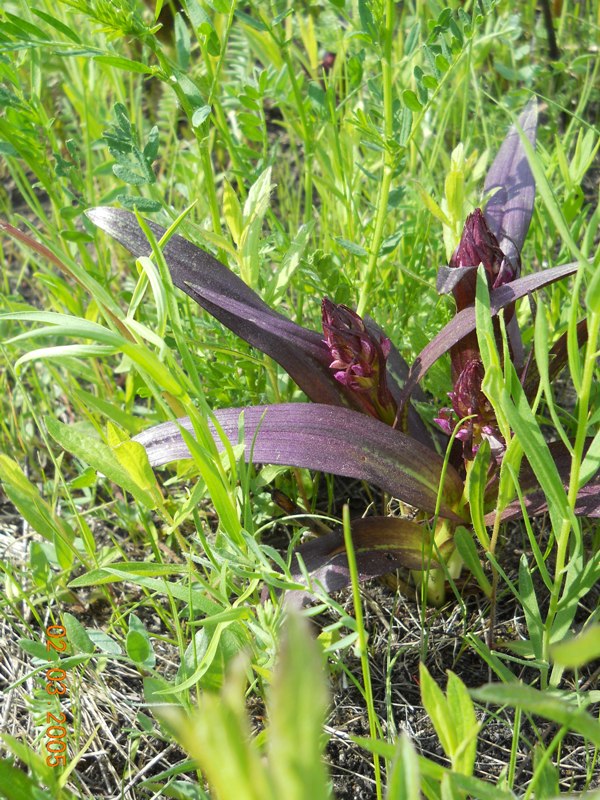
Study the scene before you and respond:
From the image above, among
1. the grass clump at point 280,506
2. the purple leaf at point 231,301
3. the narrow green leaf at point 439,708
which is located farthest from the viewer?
the purple leaf at point 231,301

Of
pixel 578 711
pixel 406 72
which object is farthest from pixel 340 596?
pixel 406 72

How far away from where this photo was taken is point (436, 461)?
1.07 metres

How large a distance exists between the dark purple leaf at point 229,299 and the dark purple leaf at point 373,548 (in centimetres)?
22

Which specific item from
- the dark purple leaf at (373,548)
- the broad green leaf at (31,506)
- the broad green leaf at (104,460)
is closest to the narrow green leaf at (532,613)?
the dark purple leaf at (373,548)

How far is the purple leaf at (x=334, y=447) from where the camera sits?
1.01m

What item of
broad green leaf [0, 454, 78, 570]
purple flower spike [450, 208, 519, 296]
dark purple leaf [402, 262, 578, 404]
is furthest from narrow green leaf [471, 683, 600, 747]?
broad green leaf [0, 454, 78, 570]

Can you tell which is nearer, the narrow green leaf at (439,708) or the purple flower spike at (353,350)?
the narrow green leaf at (439,708)

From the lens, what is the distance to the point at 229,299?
1.09 m

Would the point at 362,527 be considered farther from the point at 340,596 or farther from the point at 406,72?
the point at 406,72

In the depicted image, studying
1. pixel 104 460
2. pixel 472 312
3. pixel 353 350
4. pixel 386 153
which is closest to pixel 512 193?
pixel 386 153

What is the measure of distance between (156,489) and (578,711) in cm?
→ 64

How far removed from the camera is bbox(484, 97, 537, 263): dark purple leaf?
1.24m

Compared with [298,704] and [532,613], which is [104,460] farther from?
[298,704]

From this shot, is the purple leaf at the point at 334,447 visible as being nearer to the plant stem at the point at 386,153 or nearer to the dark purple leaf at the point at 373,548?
the dark purple leaf at the point at 373,548
